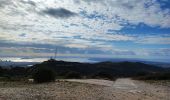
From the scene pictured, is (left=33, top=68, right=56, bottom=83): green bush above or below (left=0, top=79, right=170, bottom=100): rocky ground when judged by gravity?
above

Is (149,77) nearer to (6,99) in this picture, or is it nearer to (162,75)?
(162,75)

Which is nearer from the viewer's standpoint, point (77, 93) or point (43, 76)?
point (77, 93)

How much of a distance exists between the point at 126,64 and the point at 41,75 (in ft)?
289

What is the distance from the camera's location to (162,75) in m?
54.6

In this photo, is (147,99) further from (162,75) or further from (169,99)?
(162,75)

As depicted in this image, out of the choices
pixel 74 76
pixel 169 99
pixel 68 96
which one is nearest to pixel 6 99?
pixel 68 96

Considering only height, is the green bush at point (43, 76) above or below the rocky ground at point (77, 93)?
above

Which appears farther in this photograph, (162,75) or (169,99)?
(162,75)

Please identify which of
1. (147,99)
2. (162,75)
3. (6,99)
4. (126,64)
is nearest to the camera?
(6,99)

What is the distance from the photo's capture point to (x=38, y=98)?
23781 mm

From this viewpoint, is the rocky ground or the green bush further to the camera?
the green bush

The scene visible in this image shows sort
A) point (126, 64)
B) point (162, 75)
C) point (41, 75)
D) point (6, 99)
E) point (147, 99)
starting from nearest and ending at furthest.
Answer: point (6, 99), point (147, 99), point (41, 75), point (162, 75), point (126, 64)

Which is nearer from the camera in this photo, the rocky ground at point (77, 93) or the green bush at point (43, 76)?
the rocky ground at point (77, 93)

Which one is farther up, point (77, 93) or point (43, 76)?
point (43, 76)
